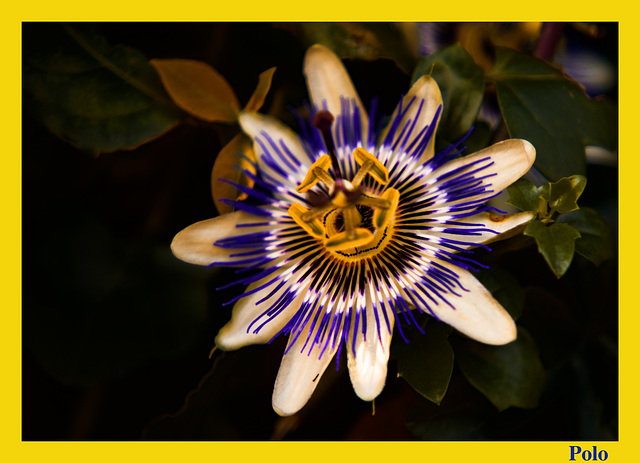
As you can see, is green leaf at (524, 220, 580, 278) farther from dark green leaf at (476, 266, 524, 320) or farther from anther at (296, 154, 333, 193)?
anther at (296, 154, 333, 193)

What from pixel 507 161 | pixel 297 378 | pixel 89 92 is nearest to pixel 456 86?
pixel 507 161

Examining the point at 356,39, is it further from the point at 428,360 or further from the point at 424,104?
the point at 428,360

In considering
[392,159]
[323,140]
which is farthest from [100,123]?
[392,159]

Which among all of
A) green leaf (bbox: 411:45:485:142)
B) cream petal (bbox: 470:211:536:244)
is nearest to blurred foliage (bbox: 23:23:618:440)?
green leaf (bbox: 411:45:485:142)

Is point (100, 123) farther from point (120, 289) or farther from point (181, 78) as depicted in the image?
point (120, 289)

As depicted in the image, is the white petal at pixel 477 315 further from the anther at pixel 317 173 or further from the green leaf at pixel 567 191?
the anther at pixel 317 173
